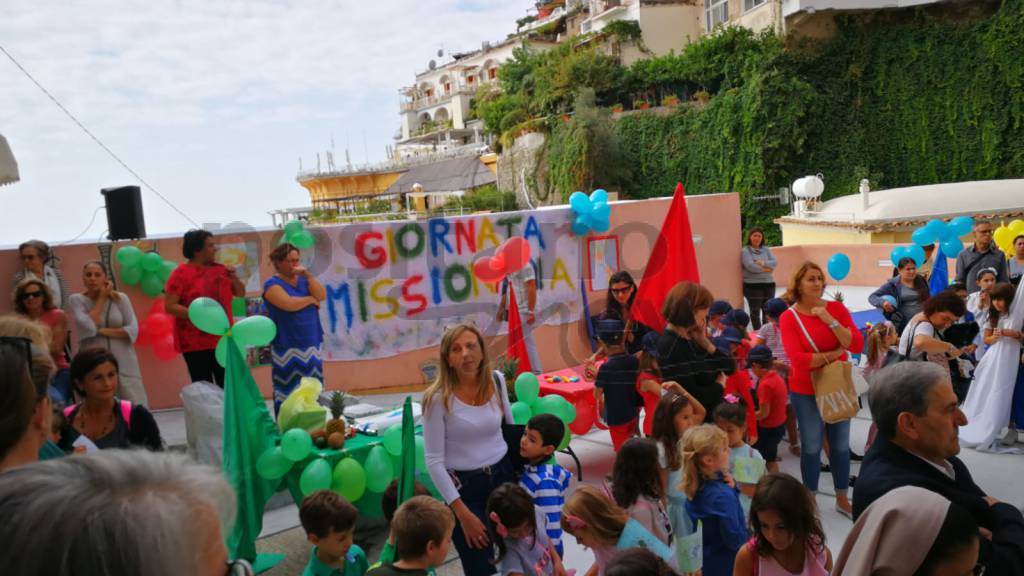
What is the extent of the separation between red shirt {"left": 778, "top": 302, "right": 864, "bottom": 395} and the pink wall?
421 centimetres

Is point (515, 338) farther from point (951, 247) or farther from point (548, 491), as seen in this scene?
point (951, 247)

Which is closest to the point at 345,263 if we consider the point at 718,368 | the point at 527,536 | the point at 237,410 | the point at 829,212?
the point at 237,410

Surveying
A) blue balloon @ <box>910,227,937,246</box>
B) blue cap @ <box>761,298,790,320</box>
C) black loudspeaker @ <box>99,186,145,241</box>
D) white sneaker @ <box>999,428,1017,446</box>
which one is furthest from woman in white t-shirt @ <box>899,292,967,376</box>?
black loudspeaker @ <box>99,186,145,241</box>

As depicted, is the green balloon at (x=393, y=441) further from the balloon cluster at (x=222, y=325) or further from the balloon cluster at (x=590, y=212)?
the balloon cluster at (x=590, y=212)

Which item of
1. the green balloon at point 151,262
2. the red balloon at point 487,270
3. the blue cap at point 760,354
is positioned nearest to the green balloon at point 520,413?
the blue cap at point 760,354

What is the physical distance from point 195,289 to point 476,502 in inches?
136

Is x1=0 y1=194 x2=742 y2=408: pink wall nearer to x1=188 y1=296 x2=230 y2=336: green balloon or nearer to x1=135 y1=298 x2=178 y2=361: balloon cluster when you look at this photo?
x1=135 y1=298 x2=178 y2=361: balloon cluster

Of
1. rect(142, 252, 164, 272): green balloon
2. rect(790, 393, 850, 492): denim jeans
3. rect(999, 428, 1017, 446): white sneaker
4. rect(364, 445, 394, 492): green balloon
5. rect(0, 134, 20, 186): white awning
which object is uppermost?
rect(0, 134, 20, 186): white awning

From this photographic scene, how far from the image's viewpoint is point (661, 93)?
32219 millimetres

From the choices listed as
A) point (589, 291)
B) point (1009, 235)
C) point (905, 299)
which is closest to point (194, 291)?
point (589, 291)

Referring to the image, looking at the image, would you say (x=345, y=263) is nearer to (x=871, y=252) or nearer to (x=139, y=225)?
(x=139, y=225)

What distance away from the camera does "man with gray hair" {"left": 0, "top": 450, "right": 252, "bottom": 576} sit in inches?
36.6

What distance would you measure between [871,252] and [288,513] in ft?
49.7

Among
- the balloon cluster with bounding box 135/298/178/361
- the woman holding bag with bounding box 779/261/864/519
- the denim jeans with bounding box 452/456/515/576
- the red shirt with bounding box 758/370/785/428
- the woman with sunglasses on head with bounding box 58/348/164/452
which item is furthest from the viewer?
the balloon cluster with bounding box 135/298/178/361
